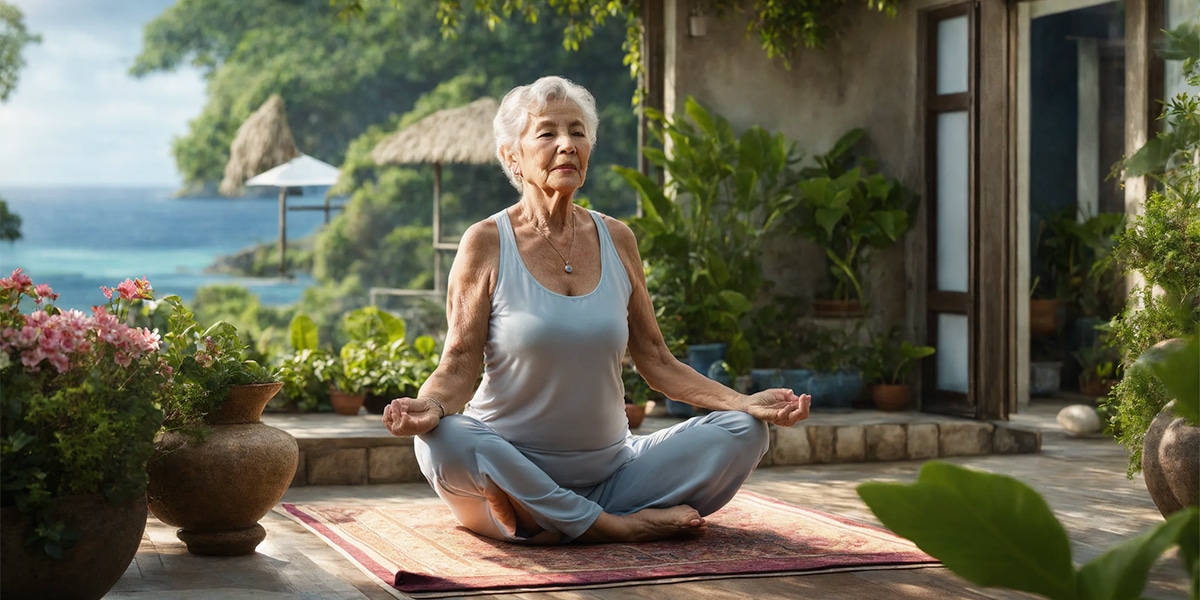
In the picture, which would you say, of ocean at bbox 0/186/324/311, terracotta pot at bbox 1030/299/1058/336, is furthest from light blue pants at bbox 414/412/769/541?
ocean at bbox 0/186/324/311

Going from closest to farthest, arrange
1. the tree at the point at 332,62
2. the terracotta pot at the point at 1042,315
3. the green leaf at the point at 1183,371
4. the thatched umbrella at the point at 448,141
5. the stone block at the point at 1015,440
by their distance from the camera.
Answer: the green leaf at the point at 1183,371, the stone block at the point at 1015,440, the terracotta pot at the point at 1042,315, the thatched umbrella at the point at 448,141, the tree at the point at 332,62

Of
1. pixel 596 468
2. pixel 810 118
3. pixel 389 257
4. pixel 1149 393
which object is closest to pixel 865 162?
pixel 810 118

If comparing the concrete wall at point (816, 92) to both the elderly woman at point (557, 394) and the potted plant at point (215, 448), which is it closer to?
the elderly woman at point (557, 394)

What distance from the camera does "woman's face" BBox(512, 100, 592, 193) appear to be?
3.74 metres

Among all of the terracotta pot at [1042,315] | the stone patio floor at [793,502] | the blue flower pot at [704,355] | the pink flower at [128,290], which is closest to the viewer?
the stone patio floor at [793,502]

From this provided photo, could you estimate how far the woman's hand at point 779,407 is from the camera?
11.6 ft

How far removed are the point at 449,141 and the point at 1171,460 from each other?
33.3ft

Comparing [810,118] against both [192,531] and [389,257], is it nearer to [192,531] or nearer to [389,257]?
[192,531]

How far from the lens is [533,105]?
3773mm

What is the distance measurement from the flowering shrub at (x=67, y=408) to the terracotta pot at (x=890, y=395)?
452cm

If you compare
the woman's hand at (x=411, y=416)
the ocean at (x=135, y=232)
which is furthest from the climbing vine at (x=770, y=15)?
the ocean at (x=135, y=232)

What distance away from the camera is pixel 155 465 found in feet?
10.9

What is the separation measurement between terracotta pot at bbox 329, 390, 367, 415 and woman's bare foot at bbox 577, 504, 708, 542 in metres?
2.67

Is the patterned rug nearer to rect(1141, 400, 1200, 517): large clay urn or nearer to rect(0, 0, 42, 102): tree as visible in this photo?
rect(1141, 400, 1200, 517): large clay urn
